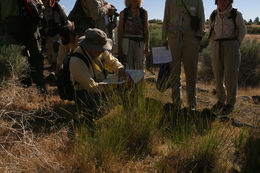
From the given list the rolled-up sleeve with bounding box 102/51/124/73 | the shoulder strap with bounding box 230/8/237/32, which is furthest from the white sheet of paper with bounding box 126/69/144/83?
the shoulder strap with bounding box 230/8/237/32

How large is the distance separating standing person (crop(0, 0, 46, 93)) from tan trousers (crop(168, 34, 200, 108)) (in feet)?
6.66

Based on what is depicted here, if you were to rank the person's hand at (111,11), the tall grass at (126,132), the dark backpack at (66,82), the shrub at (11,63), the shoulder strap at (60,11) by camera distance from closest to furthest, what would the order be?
the tall grass at (126,132) < the dark backpack at (66,82) < the shoulder strap at (60,11) < the shrub at (11,63) < the person's hand at (111,11)

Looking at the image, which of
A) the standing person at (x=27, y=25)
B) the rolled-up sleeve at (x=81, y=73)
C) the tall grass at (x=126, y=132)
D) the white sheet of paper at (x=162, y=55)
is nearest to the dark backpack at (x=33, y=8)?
the standing person at (x=27, y=25)

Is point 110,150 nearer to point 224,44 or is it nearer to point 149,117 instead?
point 149,117

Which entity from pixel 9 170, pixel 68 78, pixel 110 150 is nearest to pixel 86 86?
pixel 68 78

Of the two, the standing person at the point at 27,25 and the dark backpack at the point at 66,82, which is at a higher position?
the standing person at the point at 27,25

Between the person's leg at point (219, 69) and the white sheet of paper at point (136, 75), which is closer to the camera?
the white sheet of paper at point (136, 75)

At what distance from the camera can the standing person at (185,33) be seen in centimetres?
383

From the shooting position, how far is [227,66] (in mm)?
4078

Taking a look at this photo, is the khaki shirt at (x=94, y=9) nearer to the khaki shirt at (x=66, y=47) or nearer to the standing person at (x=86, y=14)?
the standing person at (x=86, y=14)

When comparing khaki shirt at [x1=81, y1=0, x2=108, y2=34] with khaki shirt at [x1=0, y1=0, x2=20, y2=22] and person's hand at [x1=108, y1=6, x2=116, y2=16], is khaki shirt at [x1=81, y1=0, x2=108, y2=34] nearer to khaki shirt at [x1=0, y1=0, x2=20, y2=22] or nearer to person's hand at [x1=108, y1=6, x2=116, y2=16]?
person's hand at [x1=108, y1=6, x2=116, y2=16]

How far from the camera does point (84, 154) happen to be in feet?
7.00

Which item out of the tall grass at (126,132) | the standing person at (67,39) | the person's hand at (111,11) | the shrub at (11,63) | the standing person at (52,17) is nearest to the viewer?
the tall grass at (126,132)

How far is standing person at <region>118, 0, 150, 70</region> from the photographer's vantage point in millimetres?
4223
